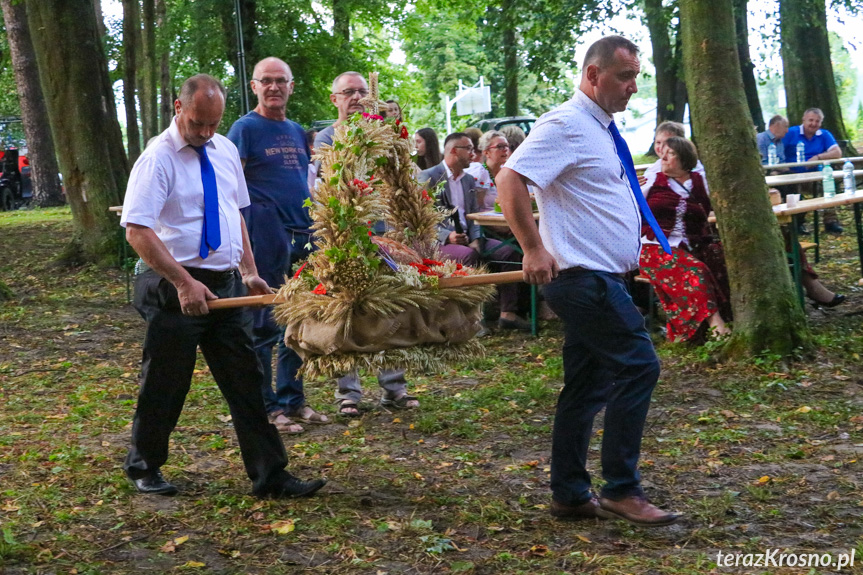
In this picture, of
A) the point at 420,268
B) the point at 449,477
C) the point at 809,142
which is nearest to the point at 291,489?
the point at 449,477

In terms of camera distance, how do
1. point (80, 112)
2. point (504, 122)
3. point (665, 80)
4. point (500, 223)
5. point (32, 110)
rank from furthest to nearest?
point (32, 110), point (504, 122), point (665, 80), point (80, 112), point (500, 223)

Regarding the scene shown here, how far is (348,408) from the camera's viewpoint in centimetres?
698

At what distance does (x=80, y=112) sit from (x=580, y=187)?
1130 cm

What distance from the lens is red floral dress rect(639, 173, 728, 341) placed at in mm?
8500

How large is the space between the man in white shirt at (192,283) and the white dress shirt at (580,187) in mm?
1468

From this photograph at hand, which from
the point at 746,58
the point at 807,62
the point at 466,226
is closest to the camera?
the point at 466,226

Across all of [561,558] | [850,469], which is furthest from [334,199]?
[850,469]

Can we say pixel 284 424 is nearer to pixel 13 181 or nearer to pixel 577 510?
pixel 577 510

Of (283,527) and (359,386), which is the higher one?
(359,386)

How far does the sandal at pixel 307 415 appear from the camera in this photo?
6.80 m

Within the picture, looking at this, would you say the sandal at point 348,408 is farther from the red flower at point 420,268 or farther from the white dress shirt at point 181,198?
the red flower at point 420,268

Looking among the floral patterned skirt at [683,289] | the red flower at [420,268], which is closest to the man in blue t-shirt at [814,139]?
the floral patterned skirt at [683,289]

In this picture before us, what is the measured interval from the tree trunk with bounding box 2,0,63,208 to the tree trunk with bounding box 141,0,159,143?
226 cm

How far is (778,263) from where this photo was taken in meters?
7.73
